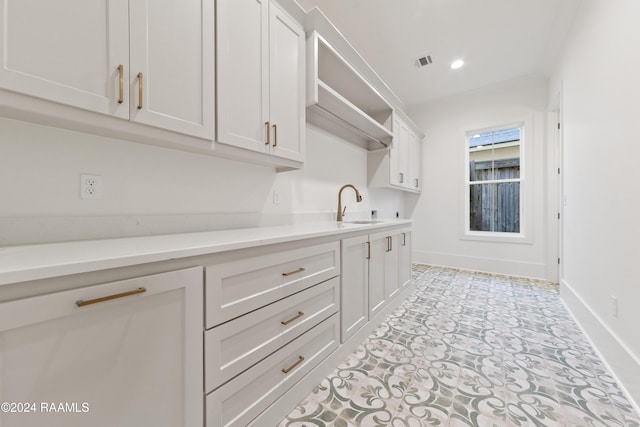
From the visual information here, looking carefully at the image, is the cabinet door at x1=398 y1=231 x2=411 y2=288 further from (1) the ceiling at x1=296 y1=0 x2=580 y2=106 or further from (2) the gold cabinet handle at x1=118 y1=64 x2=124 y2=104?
(2) the gold cabinet handle at x1=118 y1=64 x2=124 y2=104

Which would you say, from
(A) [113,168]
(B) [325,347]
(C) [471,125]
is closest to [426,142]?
(C) [471,125]

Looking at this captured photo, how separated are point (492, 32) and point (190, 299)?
3707 mm

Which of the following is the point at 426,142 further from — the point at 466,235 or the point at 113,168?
the point at 113,168

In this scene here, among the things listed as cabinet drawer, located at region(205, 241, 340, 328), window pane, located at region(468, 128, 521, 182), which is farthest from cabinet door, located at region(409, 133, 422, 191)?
cabinet drawer, located at region(205, 241, 340, 328)

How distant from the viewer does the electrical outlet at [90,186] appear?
1.09 m

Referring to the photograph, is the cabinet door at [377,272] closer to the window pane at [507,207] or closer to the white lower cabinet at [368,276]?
the white lower cabinet at [368,276]

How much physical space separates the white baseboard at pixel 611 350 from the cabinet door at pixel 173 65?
257cm

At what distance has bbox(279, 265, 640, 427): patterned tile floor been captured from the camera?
123 centimetres

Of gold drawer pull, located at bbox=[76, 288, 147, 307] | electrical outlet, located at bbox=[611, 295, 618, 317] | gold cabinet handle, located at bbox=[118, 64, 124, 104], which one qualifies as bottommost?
electrical outlet, located at bbox=[611, 295, 618, 317]

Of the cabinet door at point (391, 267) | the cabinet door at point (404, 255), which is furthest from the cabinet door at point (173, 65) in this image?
the cabinet door at point (404, 255)

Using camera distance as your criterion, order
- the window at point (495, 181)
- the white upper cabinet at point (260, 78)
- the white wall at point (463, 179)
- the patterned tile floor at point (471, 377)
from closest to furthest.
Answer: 1. the patterned tile floor at point (471, 377)
2. the white upper cabinet at point (260, 78)
3. the white wall at point (463, 179)
4. the window at point (495, 181)

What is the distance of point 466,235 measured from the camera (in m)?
4.10

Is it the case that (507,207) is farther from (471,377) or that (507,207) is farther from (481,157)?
(471,377)

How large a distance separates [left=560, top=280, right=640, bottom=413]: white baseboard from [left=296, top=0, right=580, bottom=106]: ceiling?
2718mm
